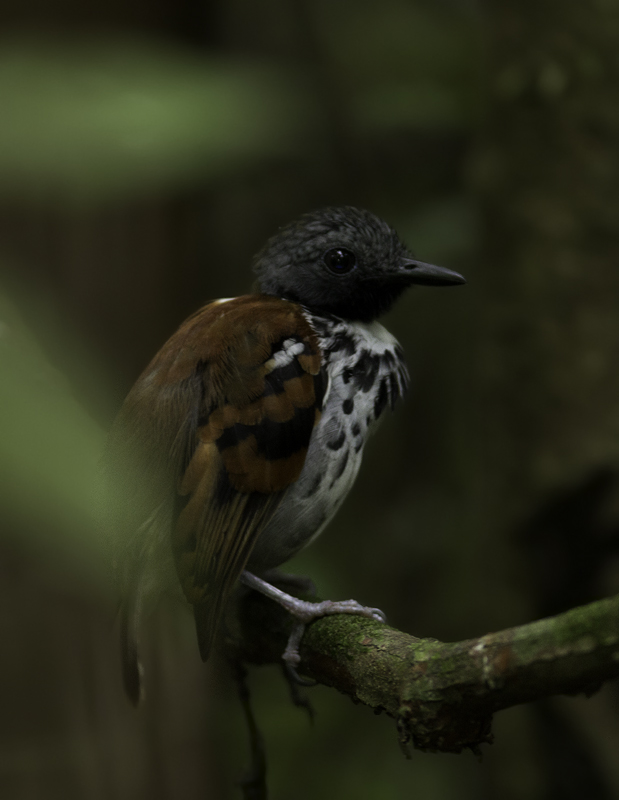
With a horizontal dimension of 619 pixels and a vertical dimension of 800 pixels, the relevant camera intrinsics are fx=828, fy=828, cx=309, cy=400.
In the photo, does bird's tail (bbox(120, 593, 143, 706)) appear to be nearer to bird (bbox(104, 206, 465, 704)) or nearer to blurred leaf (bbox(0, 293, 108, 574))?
bird (bbox(104, 206, 465, 704))

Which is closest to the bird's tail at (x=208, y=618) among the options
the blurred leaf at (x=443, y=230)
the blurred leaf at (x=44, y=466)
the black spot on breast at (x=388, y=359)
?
the black spot on breast at (x=388, y=359)

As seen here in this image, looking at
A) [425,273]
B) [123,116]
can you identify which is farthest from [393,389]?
[123,116]

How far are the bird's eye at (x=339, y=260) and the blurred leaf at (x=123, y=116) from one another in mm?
689

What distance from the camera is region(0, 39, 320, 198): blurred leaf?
6.94ft

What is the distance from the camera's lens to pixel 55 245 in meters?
3.21

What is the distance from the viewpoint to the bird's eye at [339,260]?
2.16 metres

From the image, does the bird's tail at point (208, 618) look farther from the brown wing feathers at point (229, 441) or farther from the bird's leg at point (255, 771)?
the bird's leg at point (255, 771)

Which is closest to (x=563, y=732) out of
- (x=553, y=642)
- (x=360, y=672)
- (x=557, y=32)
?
(x=360, y=672)

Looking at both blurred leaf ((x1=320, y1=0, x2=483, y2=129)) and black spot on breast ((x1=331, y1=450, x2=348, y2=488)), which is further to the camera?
blurred leaf ((x1=320, y1=0, x2=483, y2=129))

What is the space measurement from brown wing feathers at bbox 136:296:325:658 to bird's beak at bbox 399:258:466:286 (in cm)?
45

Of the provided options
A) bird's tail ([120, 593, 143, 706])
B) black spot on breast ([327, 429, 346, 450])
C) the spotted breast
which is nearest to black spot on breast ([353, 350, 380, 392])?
the spotted breast

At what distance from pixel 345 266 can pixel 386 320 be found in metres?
2.08

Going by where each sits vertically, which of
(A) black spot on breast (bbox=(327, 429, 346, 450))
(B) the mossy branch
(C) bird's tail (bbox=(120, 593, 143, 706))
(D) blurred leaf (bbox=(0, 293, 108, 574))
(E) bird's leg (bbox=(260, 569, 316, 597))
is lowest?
(E) bird's leg (bbox=(260, 569, 316, 597))

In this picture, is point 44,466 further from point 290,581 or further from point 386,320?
point 386,320
